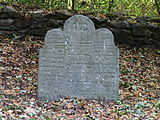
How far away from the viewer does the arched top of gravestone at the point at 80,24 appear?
6.95 m

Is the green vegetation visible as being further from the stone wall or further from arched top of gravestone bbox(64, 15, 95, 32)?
arched top of gravestone bbox(64, 15, 95, 32)

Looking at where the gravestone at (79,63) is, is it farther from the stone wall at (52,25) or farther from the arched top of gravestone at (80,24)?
the stone wall at (52,25)

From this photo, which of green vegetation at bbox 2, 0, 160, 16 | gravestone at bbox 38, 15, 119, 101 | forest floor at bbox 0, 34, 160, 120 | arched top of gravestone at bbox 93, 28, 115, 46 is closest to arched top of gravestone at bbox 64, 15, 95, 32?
gravestone at bbox 38, 15, 119, 101

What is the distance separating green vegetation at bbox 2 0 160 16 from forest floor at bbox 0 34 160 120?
292cm

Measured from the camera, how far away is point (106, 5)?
566 inches

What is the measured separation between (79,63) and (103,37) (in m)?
0.72

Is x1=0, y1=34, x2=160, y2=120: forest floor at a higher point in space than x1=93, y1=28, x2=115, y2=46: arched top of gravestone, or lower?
lower

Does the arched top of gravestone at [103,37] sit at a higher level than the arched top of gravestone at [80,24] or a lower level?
lower

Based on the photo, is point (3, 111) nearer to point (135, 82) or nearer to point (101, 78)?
point (101, 78)

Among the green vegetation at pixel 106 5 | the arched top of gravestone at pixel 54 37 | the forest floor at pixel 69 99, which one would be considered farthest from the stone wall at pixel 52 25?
the arched top of gravestone at pixel 54 37

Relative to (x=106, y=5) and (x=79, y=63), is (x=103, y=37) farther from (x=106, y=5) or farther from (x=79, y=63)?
(x=106, y=5)

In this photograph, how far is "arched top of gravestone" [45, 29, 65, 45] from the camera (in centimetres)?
697

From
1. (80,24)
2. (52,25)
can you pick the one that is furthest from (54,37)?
(52,25)

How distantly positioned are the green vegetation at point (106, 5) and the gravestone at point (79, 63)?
6.69m
